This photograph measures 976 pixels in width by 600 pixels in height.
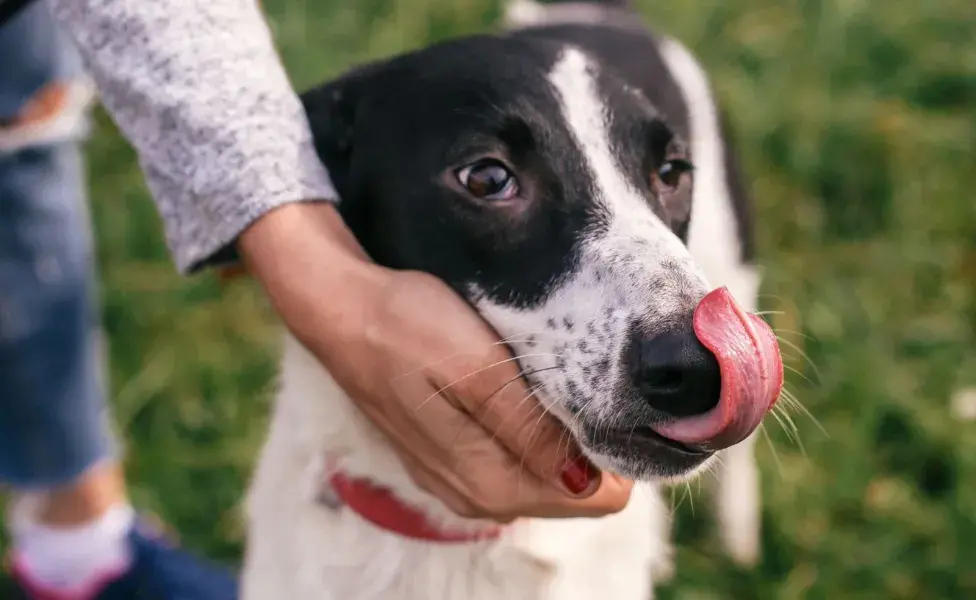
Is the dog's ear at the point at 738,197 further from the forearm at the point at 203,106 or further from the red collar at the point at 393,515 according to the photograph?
the forearm at the point at 203,106

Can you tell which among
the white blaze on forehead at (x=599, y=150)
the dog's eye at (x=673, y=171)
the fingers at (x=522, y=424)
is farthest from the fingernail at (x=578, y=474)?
the dog's eye at (x=673, y=171)

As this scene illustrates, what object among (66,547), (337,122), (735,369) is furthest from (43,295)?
(735,369)

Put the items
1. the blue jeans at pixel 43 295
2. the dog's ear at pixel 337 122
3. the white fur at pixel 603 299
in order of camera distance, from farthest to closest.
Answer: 1. the blue jeans at pixel 43 295
2. the dog's ear at pixel 337 122
3. the white fur at pixel 603 299

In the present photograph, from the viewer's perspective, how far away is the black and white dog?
4.15ft

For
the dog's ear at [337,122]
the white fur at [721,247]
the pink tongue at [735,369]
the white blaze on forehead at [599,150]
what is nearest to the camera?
the pink tongue at [735,369]

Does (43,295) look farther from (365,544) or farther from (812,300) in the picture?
(812,300)

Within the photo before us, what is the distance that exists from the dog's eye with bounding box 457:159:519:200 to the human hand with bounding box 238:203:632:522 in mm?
160

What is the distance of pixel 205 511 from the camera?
2.79 metres

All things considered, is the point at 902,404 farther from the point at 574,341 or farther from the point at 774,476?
the point at 574,341

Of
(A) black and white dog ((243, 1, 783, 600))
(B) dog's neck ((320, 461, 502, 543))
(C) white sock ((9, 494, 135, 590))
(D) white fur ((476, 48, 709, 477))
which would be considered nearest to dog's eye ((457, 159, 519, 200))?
(A) black and white dog ((243, 1, 783, 600))

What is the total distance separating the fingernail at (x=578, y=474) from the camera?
141 centimetres

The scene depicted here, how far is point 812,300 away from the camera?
127 inches

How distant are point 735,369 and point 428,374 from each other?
370 mm

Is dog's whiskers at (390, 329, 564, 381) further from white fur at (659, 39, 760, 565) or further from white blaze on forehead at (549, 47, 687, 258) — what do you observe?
white fur at (659, 39, 760, 565)
